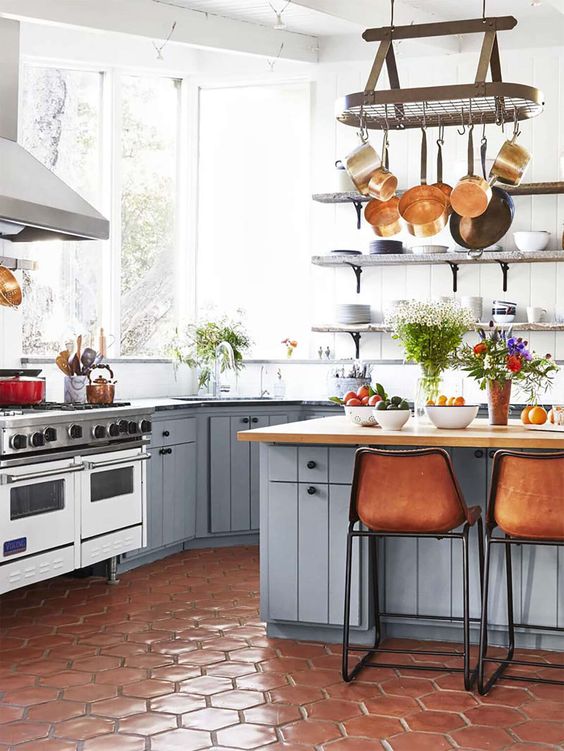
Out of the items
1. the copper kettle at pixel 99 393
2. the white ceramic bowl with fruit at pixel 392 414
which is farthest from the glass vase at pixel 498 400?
the copper kettle at pixel 99 393

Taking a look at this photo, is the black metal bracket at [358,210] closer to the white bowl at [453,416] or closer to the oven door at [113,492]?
the oven door at [113,492]

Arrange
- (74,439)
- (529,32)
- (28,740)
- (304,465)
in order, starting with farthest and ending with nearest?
(529,32)
(74,439)
(304,465)
(28,740)

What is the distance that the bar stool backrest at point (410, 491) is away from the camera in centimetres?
343

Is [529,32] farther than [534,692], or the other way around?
[529,32]

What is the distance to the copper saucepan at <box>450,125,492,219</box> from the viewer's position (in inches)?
148

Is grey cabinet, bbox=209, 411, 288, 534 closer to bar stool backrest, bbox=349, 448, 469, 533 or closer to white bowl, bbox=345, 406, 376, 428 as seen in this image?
white bowl, bbox=345, 406, 376, 428

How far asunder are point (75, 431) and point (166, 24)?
9.80 ft

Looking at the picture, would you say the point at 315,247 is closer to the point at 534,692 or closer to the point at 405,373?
the point at 405,373

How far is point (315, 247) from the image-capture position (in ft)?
22.6

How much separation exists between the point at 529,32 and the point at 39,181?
3.52 metres

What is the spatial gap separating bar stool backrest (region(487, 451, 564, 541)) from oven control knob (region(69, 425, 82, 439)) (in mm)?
2194

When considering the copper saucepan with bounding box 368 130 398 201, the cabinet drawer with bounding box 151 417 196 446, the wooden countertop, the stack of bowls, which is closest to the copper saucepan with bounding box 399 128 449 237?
the copper saucepan with bounding box 368 130 398 201

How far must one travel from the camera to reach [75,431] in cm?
470

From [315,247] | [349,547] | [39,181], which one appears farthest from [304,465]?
[315,247]
